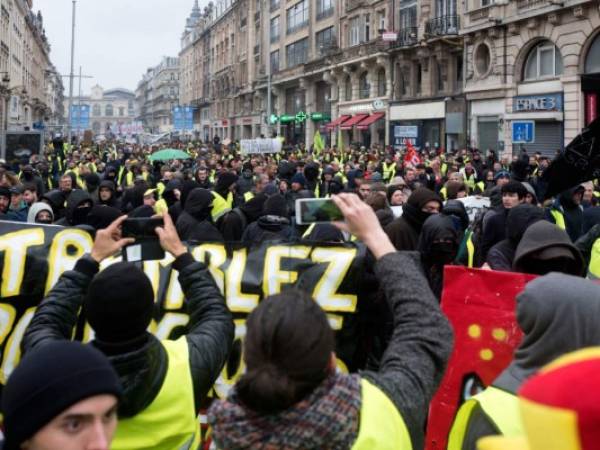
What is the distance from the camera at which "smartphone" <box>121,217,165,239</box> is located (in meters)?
3.08

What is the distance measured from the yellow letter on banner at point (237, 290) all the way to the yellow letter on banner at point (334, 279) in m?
0.36

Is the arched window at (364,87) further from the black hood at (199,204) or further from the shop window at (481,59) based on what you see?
the black hood at (199,204)

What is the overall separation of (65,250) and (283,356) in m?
2.62

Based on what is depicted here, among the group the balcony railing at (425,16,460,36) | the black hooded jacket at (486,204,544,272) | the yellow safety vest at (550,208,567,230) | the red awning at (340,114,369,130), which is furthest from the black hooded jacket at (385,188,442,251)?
the red awning at (340,114,369,130)

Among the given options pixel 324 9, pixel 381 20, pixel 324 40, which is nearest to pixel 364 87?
pixel 381 20

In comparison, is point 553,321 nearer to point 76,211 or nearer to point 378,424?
point 378,424

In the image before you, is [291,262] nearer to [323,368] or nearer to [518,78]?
[323,368]

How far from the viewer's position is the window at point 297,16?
5312cm

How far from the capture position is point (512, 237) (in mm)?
5406

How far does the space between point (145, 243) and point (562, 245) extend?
6.38ft

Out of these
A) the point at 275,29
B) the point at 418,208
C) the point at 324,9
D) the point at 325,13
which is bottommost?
the point at 418,208

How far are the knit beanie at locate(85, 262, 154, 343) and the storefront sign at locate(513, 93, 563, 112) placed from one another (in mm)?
26441

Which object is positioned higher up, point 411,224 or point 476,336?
point 411,224

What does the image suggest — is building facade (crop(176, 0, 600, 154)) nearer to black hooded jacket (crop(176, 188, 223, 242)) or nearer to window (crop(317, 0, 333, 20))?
window (crop(317, 0, 333, 20))
